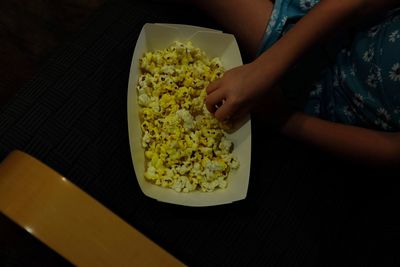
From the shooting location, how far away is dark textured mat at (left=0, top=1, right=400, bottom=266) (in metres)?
0.82

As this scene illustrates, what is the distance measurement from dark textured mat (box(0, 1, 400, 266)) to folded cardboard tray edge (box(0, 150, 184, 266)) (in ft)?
0.55

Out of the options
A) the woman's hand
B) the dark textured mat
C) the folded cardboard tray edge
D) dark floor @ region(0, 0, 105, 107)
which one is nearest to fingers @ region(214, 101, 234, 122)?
the woman's hand

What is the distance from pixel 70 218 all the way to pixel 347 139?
0.58 metres

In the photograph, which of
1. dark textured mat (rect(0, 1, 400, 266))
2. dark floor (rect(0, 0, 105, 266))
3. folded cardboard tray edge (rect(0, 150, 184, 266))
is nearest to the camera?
folded cardboard tray edge (rect(0, 150, 184, 266))

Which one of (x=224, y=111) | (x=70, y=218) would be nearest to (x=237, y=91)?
(x=224, y=111)

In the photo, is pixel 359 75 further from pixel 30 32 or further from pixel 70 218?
pixel 30 32

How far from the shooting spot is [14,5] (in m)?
1.34

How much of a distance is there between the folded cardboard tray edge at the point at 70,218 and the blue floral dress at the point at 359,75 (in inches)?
20.5

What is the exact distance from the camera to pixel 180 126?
86cm

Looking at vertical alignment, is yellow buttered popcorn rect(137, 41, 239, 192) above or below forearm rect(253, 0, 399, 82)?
below

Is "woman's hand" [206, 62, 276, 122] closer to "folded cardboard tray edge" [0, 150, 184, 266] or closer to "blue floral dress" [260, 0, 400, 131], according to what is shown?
"blue floral dress" [260, 0, 400, 131]

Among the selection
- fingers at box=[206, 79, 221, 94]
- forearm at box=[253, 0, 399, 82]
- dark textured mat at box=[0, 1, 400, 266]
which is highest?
forearm at box=[253, 0, 399, 82]

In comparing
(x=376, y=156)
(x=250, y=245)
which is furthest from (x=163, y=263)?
(x=376, y=156)

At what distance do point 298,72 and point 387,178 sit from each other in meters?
0.32
